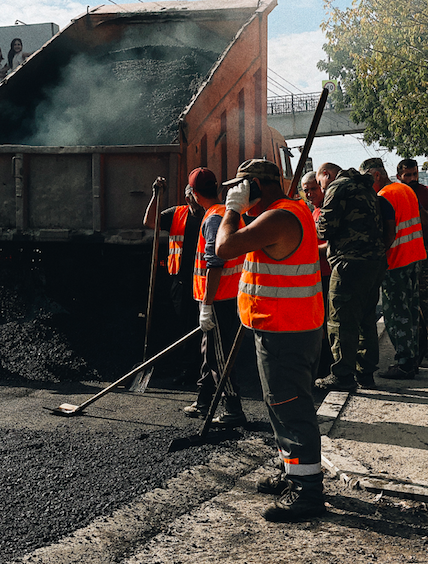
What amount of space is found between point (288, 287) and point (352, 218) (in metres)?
2.04

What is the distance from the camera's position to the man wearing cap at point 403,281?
5184 mm

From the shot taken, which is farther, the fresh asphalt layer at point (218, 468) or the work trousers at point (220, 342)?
the work trousers at point (220, 342)

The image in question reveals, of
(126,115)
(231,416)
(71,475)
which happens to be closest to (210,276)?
(231,416)

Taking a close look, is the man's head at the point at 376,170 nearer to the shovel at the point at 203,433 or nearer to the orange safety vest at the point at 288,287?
the shovel at the point at 203,433

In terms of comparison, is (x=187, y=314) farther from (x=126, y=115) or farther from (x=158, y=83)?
(x=158, y=83)

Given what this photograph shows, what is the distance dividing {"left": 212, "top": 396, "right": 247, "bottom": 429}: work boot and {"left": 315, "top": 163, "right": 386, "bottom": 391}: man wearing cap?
0.92m

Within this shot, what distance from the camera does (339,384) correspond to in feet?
15.7

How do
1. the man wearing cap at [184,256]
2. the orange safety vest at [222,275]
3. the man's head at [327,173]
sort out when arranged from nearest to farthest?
1. the orange safety vest at [222,275]
2. the man's head at [327,173]
3. the man wearing cap at [184,256]

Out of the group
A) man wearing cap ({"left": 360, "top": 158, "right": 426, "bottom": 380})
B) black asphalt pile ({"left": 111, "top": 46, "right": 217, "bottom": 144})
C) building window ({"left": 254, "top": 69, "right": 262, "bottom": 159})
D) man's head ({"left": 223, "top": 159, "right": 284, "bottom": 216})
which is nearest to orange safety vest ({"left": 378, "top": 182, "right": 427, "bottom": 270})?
man wearing cap ({"left": 360, "top": 158, "right": 426, "bottom": 380})

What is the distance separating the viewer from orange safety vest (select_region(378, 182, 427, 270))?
518 cm

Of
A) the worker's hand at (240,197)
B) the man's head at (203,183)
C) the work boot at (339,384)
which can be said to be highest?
the man's head at (203,183)

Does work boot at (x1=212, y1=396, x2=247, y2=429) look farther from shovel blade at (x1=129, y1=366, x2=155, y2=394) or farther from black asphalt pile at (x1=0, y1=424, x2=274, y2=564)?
shovel blade at (x1=129, y1=366, x2=155, y2=394)

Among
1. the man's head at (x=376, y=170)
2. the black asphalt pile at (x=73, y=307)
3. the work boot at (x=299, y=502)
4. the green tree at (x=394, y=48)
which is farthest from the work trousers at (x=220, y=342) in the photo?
the green tree at (x=394, y=48)

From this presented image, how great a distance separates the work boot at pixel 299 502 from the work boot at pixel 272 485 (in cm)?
15
